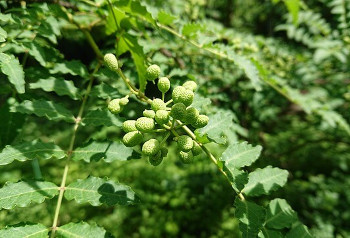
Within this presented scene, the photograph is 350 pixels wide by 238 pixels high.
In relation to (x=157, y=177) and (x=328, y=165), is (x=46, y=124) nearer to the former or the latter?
(x=157, y=177)

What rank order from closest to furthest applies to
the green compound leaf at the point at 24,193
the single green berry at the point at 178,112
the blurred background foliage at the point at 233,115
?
the single green berry at the point at 178,112, the green compound leaf at the point at 24,193, the blurred background foliage at the point at 233,115

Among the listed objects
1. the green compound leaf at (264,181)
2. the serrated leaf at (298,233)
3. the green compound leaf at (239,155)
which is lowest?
the serrated leaf at (298,233)

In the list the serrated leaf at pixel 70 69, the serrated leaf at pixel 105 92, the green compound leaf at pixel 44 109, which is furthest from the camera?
the serrated leaf at pixel 70 69

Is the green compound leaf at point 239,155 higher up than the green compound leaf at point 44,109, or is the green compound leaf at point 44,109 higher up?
the green compound leaf at point 239,155

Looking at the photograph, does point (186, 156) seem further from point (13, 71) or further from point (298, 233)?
point (13, 71)

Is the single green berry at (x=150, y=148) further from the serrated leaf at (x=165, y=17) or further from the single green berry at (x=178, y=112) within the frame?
the serrated leaf at (x=165, y=17)

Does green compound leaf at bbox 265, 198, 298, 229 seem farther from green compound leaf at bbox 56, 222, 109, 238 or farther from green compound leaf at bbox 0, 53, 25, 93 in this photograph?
green compound leaf at bbox 0, 53, 25, 93

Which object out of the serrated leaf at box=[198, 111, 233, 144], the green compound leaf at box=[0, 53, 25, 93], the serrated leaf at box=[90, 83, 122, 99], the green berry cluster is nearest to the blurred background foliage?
the serrated leaf at box=[90, 83, 122, 99]

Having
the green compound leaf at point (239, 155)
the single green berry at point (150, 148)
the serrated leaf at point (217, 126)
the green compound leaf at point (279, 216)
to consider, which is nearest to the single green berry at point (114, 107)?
the single green berry at point (150, 148)
